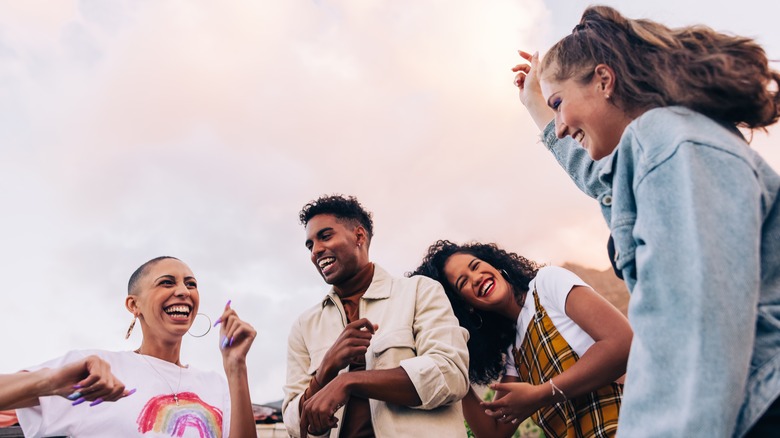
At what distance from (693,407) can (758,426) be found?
21 cm

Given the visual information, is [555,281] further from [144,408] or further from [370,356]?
[144,408]

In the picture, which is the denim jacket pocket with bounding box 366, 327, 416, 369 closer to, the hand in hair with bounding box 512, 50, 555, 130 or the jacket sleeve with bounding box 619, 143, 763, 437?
the hand in hair with bounding box 512, 50, 555, 130

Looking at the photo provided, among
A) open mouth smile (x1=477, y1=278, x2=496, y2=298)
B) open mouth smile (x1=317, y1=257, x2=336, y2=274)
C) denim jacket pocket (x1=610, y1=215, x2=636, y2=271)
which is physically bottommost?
denim jacket pocket (x1=610, y1=215, x2=636, y2=271)

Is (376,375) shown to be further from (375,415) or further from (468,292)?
(468,292)

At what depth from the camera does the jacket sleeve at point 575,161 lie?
2.62 m

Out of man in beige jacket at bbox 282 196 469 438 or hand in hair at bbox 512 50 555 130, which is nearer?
hand in hair at bbox 512 50 555 130

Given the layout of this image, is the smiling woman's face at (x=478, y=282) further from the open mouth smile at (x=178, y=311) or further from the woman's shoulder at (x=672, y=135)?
the woman's shoulder at (x=672, y=135)

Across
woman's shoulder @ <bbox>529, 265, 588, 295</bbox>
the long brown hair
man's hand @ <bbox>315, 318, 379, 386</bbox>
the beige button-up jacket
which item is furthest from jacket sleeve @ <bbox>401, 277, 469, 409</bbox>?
the long brown hair

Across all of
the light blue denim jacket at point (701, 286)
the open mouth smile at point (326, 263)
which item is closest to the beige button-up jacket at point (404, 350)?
the open mouth smile at point (326, 263)

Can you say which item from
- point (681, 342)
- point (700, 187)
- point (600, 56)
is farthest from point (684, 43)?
point (681, 342)

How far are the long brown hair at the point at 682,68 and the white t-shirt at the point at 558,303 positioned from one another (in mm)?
1514

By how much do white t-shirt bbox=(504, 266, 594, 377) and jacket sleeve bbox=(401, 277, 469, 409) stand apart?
404 millimetres

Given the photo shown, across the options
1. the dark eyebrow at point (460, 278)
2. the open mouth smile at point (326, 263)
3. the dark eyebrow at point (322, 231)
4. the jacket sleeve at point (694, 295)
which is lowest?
the jacket sleeve at point (694, 295)

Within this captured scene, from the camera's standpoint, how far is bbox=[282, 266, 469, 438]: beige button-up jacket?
3.27m
